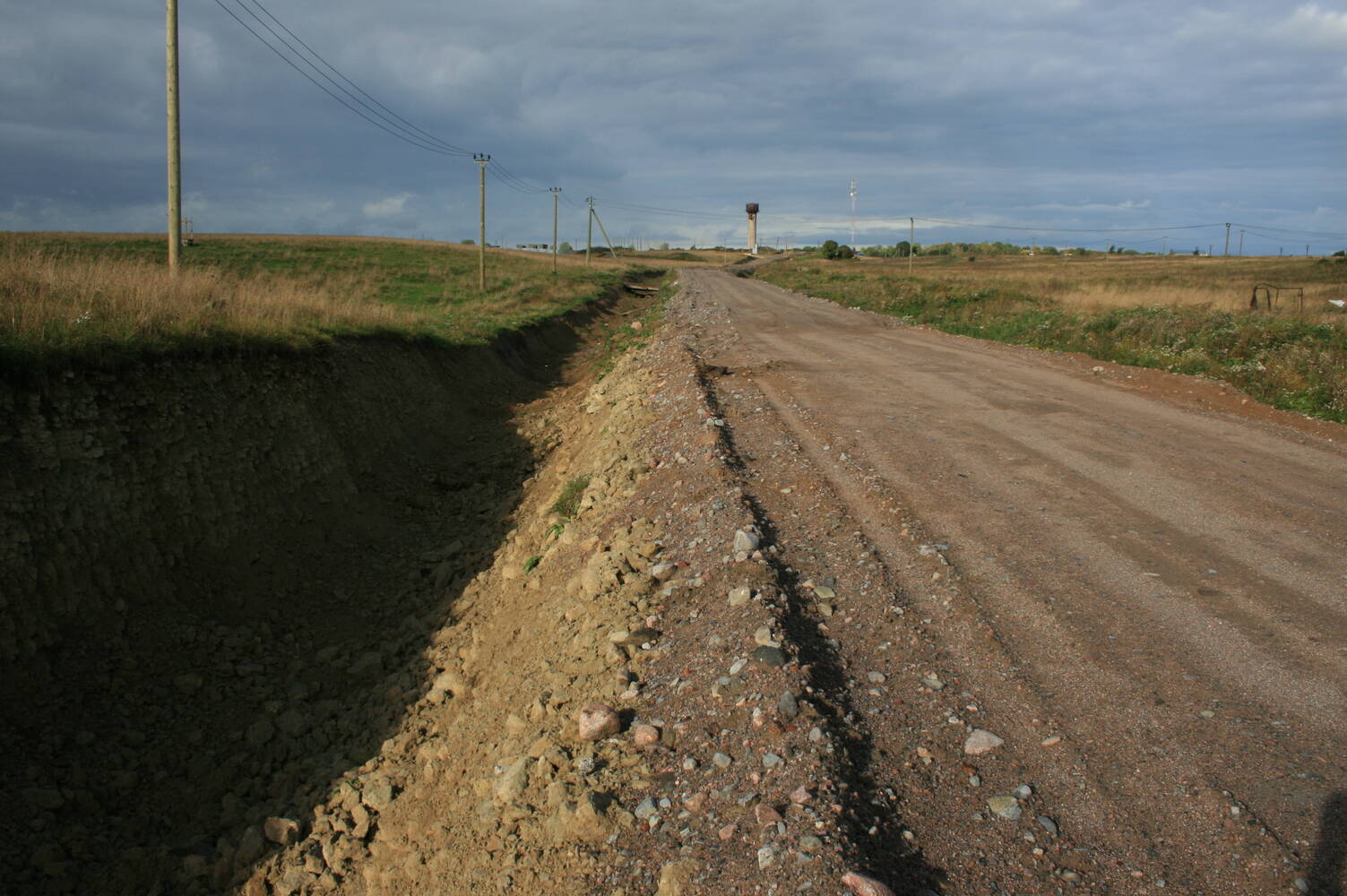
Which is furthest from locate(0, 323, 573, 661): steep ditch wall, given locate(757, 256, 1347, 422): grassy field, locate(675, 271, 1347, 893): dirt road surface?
locate(757, 256, 1347, 422): grassy field

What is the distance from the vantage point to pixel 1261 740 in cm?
324

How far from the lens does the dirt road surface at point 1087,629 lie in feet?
9.07

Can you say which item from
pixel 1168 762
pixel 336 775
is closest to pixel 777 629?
pixel 1168 762

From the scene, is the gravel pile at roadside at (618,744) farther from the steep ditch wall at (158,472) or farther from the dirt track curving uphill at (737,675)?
the steep ditch wall at (158,472)

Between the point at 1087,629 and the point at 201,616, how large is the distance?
618 cm

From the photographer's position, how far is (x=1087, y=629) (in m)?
4.17

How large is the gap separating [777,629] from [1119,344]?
43.1ft

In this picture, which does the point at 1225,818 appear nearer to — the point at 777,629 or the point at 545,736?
the point at 777,629

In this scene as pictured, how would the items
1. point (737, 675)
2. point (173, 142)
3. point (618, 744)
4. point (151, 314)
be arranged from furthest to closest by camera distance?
point (173, 142), point (151, 314), point (737, 675), point (618, 744)

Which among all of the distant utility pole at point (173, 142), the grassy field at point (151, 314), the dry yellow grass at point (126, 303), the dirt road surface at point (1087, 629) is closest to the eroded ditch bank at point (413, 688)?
the dirt road surface at point (1087, 629)

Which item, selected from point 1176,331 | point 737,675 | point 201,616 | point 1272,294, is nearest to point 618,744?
point 737,675

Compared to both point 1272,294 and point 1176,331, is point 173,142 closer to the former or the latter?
point 1176,331

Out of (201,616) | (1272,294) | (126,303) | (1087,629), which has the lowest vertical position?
(201,616)

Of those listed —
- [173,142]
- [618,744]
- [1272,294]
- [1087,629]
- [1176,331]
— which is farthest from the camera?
[1272,294]
